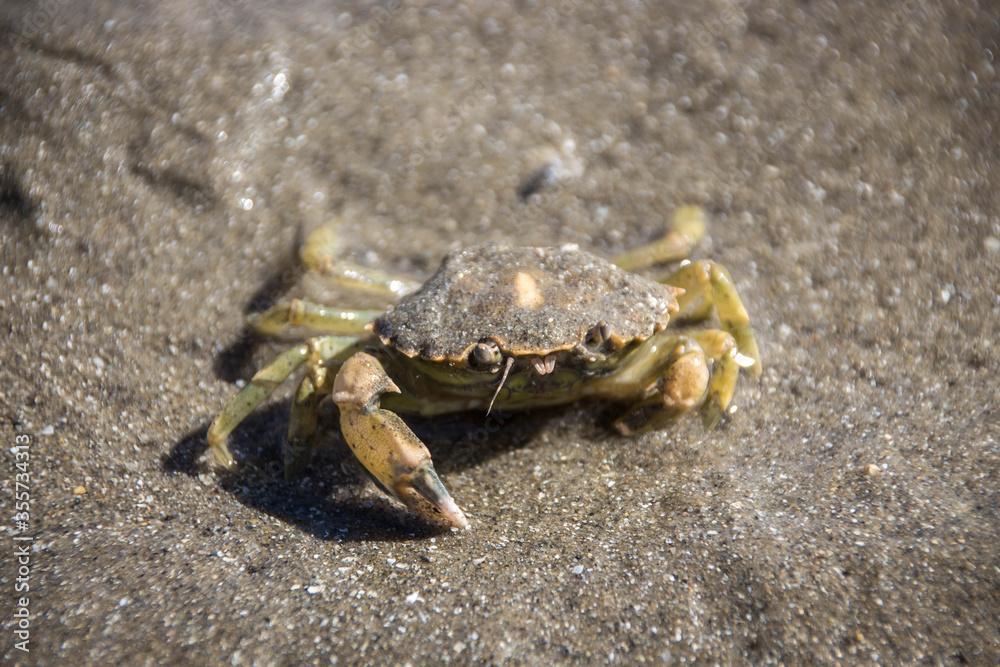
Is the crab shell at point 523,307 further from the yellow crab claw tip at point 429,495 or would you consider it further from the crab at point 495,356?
the yellow crab claw tip at point 429,495

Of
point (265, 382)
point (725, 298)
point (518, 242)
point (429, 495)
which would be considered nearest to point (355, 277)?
point (265, 382)

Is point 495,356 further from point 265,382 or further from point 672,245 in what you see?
point 672,245

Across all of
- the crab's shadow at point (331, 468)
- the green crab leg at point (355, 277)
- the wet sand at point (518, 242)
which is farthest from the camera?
the green crab leg at point (355, 277)

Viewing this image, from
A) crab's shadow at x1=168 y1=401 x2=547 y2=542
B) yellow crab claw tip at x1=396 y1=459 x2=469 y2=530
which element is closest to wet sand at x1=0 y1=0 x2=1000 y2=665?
crab's shadow at x1=168 y1=401 x2=547 y2=542

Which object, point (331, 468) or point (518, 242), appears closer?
point (331, 468)

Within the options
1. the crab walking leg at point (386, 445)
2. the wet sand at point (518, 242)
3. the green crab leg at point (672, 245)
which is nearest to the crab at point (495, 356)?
the crab walking leg at point (386, 445)

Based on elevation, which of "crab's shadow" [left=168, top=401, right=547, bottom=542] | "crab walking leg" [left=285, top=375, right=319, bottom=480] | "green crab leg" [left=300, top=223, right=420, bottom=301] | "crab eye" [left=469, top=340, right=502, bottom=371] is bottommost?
"crab's shadow" [left=168, top=401, right=547, bottom=542]

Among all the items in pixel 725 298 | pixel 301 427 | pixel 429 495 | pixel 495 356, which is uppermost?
pixel 495 356

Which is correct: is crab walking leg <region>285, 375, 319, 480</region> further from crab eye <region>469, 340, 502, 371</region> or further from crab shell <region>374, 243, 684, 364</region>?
crab eye <region>469, 340, 502, 371</region>
